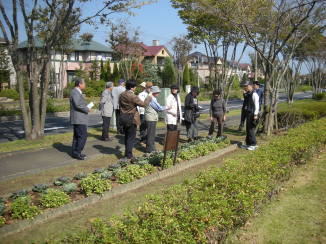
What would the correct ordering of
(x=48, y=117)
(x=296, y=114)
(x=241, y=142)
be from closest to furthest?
(x=241, y=142)
(x=296, y=114)
(x=48, y=117)

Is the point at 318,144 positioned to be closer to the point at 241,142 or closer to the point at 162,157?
the point at 241,142

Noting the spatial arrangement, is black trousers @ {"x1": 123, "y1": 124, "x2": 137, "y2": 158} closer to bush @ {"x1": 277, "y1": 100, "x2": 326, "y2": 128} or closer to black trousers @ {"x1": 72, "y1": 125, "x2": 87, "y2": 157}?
black trousers @ {"x1": 72, "y1": 125, "x2": 87, "y2": 157}

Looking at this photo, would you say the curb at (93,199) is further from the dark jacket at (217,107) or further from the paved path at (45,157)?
the dark jacket at (217,107)

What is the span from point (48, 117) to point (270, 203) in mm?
16068

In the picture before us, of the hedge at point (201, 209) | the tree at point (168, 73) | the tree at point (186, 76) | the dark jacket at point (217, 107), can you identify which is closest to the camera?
the hedge at point (201, 209)

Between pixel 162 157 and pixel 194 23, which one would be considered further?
pixel 194 23

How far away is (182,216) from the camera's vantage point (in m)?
3.43

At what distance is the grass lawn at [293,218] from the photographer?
4.25 metres

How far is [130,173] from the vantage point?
6.12m

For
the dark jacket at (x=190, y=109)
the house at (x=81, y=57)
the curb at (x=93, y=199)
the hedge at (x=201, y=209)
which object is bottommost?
the curb at (x=93, y=199)

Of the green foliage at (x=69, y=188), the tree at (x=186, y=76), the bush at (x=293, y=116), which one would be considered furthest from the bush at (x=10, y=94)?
the green foliage at (x=69, y=188)

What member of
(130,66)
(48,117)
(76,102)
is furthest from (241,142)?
(130,66)

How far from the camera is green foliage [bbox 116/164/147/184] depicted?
5895mm

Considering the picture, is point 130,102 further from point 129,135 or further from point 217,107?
point 217,107
